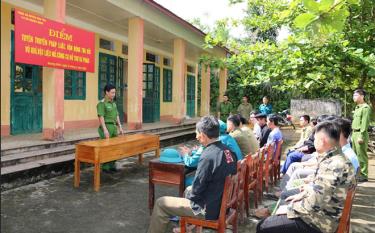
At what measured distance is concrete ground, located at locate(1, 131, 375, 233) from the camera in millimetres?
3943

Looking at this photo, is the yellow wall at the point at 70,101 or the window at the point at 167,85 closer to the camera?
the yellow wall at the point at 70,101

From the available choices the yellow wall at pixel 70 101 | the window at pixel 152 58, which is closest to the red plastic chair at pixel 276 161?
the yellow wall at pixel 70 101

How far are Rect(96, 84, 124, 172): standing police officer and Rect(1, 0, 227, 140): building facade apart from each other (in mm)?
1149

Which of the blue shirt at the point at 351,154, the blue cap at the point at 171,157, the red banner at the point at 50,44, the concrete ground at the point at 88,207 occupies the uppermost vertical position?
the red banner at the point at 50,44

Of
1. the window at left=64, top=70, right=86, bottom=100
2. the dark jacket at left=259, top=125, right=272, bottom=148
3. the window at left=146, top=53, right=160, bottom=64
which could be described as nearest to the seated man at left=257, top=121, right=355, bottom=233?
the dark jacket at left=259, top=125, right=272, bottom=148

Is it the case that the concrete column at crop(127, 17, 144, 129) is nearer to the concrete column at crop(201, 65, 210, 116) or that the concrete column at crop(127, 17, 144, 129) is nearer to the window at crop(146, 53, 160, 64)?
A: the window at crop(146, 53, 160, 64)

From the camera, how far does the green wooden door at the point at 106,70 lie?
432 inches

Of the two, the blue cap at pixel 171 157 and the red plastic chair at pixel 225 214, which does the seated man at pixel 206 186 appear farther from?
the blue cap at pixel 171 157

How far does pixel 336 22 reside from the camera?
195 centimetres

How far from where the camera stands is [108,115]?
21.3 ft

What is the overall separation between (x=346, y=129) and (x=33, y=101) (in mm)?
6990

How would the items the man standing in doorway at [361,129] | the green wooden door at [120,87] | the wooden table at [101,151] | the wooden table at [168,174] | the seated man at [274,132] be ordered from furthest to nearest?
the green wooden door at [120,87], the man standing in doorway at [361,129], the seated man at [274,132], the wooden table at [101,151], the wooden table at [168,174]

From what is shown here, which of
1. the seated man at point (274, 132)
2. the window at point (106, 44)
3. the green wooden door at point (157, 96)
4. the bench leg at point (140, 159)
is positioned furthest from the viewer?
the green wooden door at point (157, 96)

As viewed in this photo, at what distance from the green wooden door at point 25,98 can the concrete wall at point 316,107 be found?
28.6 feet
